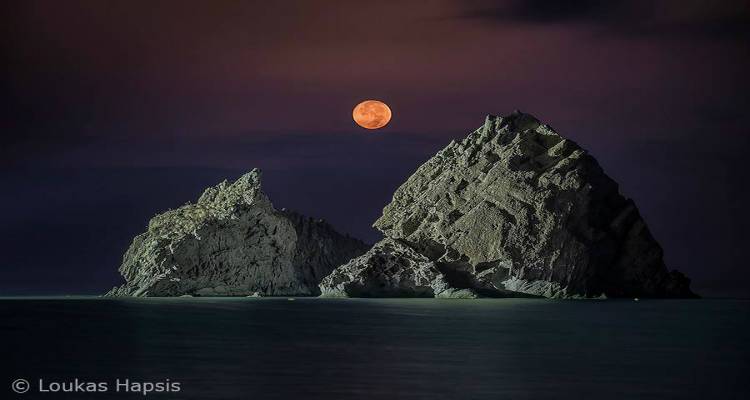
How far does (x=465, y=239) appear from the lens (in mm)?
110438

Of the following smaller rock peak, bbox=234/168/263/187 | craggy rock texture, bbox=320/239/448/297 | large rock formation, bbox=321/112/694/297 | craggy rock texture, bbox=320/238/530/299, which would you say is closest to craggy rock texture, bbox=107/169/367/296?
smaller rock peak, bbox=234/168/263/187

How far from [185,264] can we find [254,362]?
8003cm

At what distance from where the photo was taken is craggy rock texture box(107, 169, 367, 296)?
386 ft

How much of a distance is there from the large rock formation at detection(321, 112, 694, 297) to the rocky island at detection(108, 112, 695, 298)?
4.7 inches

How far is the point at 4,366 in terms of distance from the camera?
1467 inches

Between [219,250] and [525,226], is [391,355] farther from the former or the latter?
[219,250]

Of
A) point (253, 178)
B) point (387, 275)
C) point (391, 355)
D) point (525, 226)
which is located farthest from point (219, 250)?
point (391, 355)

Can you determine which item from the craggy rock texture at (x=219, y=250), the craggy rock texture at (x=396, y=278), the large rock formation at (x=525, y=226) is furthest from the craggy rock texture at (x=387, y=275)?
the craggy rock texture at (x=219, y=250)

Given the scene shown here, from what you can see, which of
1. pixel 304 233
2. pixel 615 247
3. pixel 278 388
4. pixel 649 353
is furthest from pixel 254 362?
pixel 304 233

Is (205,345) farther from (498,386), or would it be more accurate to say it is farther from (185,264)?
(185,264)

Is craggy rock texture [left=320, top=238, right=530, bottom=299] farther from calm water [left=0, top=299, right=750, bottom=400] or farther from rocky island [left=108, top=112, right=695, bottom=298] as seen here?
calm water [left=0, top=299, right=750, bottom=400]

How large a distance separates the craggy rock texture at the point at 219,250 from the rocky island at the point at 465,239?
0.13 m

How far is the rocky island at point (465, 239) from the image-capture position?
360ft

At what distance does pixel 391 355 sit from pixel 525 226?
68.4m
